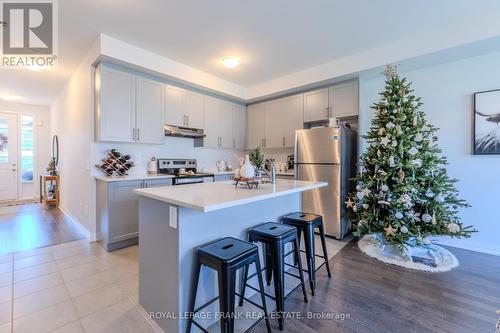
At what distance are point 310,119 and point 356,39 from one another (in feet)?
4.74

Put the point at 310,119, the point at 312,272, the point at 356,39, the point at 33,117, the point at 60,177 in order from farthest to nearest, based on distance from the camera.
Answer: the point at 33,117, the point at 60,177, the point at 310,119, the point at 356,39, the point at 312,272

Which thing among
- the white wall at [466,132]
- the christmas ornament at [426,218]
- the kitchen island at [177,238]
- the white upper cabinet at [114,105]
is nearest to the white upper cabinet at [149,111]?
the white upper cabinet at [114,105]

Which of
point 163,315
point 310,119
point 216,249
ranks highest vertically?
point 310,119

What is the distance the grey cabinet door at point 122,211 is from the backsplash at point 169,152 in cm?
63

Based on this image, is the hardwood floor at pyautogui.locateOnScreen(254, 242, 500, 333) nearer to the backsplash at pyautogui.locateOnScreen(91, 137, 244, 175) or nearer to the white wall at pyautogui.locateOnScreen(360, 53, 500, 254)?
the white wall at pyautogui.locateOnScreen(360, 53, 500, 254)

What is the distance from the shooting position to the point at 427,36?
286 cm

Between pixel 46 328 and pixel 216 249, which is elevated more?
pixel 216 249

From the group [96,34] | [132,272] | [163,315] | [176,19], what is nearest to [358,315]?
[163,315]

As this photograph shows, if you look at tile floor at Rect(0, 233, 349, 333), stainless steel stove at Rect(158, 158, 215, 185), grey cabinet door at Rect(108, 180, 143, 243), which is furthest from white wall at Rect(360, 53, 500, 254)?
grey cabinet door at Rect(108, 180, 143, 243)

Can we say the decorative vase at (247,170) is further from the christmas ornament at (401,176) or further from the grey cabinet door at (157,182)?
the christmas ornament at (401,176)

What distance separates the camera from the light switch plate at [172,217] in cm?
149

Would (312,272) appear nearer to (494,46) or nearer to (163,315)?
(163,315)

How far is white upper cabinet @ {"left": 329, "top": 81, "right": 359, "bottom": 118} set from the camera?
3.64 m

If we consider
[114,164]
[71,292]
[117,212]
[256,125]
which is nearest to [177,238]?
[71,292]
